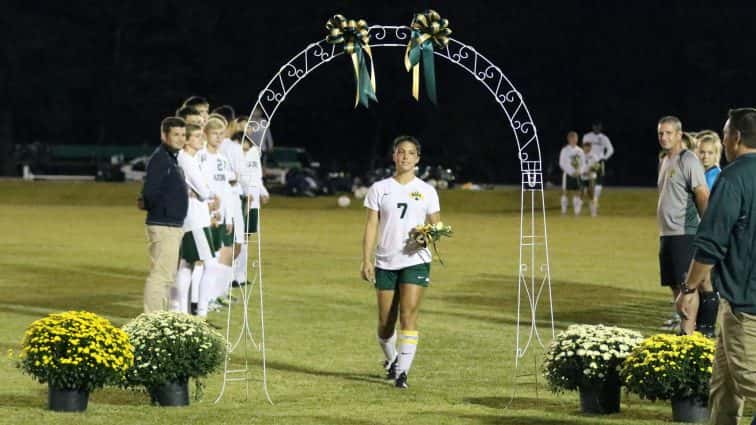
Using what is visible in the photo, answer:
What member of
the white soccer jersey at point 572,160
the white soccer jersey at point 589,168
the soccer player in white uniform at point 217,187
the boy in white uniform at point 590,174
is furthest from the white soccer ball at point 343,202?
the soccer player in white uniform at point 217,187

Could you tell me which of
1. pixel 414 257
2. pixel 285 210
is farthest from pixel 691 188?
pixel 285 210

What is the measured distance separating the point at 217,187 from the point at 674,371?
797 cm

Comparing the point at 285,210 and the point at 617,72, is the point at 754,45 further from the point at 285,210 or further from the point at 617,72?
the point at 285,210

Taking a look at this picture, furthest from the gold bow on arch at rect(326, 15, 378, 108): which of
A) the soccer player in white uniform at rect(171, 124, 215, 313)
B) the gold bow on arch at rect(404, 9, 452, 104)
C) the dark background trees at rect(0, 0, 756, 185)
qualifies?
the dark background trees at rect(0, 0, 756, 185)

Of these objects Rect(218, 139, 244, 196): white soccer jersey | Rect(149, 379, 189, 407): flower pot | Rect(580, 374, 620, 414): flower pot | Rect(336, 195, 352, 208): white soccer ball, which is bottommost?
Rect(336, 195, 352, 208): white soccer ball

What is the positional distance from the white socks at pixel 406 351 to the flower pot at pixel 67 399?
8.93 feet

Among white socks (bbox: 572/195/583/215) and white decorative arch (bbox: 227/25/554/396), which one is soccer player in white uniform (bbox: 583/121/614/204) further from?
white decorative arch (bbox: 227/25/554/396)

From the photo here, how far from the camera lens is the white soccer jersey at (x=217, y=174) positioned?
1606 centimetres

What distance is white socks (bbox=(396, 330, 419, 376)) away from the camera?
11492 millimetres

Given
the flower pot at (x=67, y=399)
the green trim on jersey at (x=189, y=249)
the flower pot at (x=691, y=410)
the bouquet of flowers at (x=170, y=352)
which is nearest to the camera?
the flower pot at (x=691, y=410)

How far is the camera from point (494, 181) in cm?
6078

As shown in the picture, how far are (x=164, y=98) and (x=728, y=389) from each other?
5995cm

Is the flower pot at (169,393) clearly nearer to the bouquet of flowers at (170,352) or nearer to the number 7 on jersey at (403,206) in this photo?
the bouquet of flowers at (170,352)

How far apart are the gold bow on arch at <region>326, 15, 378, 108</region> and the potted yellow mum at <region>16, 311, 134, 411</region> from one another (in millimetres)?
2599
